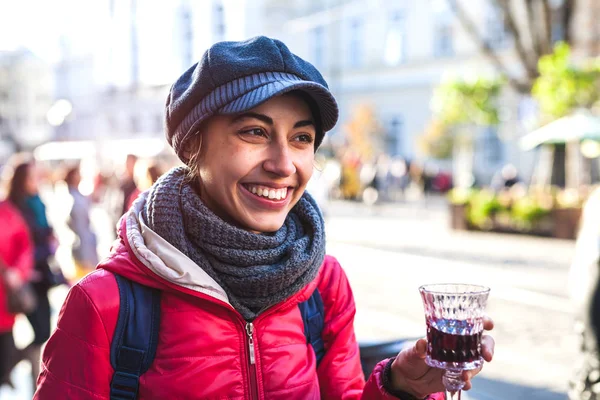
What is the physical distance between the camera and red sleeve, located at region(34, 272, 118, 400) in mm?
1695

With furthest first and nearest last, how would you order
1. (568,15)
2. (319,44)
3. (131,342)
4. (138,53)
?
(319,44)
(138,53)
(568,15)
(131,342)

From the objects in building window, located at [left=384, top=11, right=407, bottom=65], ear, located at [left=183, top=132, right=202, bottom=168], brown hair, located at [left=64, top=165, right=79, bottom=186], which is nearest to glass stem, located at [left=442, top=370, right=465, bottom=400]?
ear, located at [left=183, top=132, right=202, bottom=168]

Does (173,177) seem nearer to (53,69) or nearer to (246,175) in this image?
(246,175)

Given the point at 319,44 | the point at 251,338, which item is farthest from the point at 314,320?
the point at 319,44

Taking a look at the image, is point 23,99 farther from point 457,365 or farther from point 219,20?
point 457,365

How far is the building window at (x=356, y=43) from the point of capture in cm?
4294

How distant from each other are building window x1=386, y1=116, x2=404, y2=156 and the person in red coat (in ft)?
122

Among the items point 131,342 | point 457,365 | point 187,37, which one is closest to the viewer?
point 457,365

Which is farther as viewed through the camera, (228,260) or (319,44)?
(319,44)

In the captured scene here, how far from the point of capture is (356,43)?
142 ft

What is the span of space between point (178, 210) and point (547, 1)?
62.4ft

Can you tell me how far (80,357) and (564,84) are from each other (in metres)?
18.3

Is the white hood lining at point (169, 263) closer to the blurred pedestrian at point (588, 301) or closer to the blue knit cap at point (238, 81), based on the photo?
the blue knit cap at point (238, 81)

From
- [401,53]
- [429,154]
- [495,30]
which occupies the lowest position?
[429,154]
